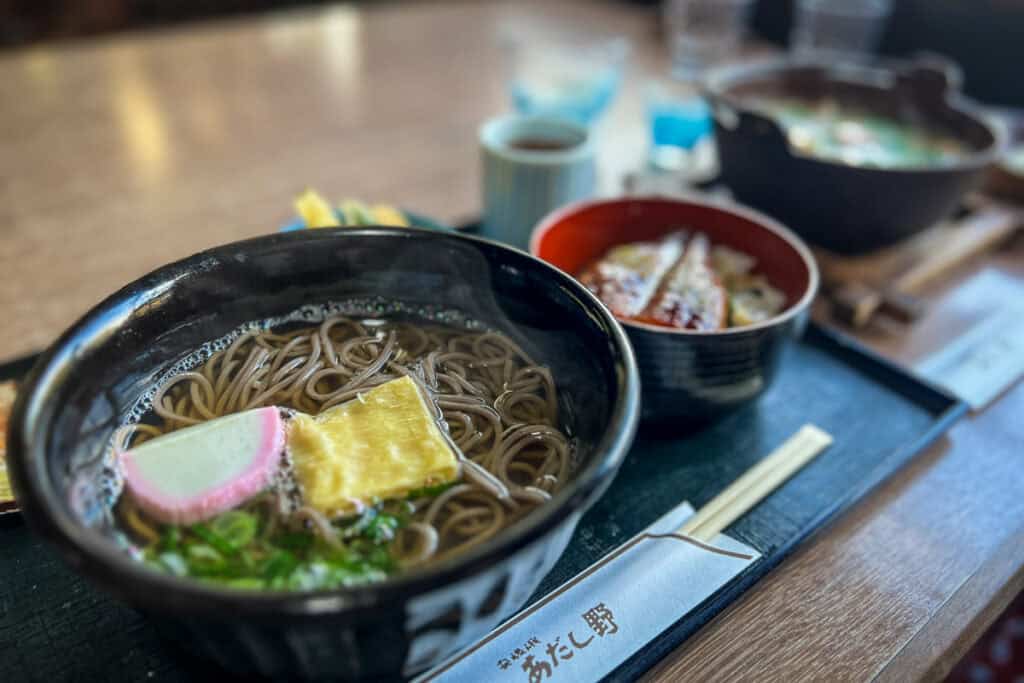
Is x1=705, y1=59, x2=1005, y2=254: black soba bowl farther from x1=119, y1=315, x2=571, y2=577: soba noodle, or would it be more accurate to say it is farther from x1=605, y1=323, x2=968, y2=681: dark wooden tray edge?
x1=119, y1=315, x2=571, y2=577: soba noodle

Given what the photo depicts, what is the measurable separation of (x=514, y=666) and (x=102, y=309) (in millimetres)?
692

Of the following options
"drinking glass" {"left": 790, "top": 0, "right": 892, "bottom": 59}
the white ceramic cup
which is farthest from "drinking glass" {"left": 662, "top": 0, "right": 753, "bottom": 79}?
the white ceramic cup

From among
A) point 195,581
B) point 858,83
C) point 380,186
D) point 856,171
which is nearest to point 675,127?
point 858,83

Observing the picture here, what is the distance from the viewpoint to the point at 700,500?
1.23 meters

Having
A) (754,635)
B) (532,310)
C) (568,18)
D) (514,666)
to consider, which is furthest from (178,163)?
(568,18)

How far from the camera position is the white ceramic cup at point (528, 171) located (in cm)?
169

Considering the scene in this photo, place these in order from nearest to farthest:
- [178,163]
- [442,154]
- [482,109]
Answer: [178,163] < [442,154] < [482,109]

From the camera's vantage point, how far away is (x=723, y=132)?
5.96ft

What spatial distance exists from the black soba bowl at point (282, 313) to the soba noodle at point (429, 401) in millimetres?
39

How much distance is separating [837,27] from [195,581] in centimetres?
321

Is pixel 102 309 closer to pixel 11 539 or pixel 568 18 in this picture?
pixel 11 539

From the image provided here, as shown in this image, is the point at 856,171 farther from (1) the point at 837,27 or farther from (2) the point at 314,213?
(1) the point at 837,27

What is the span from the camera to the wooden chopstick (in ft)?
3.80

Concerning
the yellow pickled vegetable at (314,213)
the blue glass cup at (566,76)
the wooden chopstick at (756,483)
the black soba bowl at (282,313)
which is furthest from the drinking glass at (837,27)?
the black soba bowl at (282,313)
